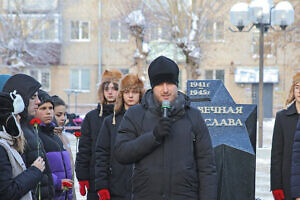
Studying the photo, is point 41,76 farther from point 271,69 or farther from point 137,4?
Result: point 271,69

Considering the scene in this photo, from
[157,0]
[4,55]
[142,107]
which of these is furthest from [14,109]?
[4,55]

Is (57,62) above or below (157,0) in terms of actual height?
below

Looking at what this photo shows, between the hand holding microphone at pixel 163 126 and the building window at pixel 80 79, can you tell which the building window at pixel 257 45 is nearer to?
the building window at pixel 80 79

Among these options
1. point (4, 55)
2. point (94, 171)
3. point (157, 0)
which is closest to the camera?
point (94, 171)

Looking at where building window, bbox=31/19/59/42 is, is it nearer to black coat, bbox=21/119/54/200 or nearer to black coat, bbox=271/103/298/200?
black coat, bbox=271/103/298/200

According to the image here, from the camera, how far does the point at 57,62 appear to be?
38312 mm

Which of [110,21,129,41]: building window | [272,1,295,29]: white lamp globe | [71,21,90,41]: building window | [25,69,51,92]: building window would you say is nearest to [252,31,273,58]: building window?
[110,21,129,41]: building window

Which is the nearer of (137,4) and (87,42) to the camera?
(137,4)

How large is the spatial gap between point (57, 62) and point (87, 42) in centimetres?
225

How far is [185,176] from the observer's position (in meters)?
3.88

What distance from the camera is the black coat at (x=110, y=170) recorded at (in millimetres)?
5508

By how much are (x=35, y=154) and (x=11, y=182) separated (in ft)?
1.72

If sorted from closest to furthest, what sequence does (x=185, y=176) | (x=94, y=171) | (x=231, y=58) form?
(x=185, y=176) < (x=94, y=171) < (x=231, y=58)

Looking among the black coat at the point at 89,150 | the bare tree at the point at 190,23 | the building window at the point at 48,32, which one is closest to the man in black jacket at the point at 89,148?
the black coat at the point at 89,150
